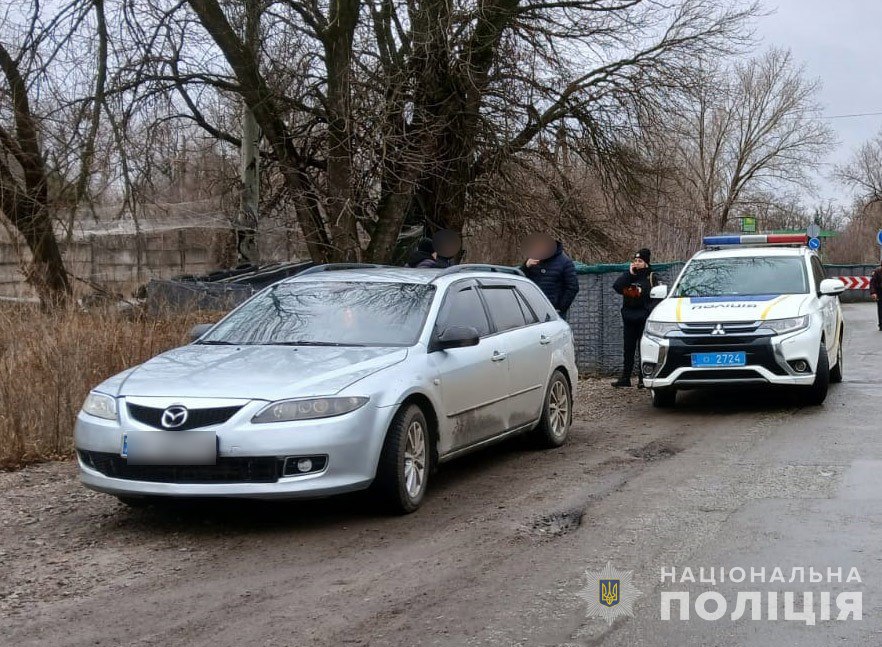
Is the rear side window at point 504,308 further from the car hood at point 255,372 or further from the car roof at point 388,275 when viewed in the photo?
the car hood at point 255,372

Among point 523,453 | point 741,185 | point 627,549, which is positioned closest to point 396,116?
point 523,453

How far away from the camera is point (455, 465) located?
8844 mm

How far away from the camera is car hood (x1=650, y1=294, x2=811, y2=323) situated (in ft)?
37.6

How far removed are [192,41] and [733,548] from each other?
12009mm

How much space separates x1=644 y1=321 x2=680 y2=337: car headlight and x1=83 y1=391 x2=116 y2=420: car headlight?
6757 millimetres

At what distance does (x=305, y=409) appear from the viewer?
6.25 m

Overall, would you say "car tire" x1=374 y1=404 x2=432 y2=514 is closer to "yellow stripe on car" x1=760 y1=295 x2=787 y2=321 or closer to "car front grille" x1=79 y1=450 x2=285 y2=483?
"car front grille" x1=79 y1=450 x2=285 y2=483

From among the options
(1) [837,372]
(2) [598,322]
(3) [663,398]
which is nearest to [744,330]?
(3) [663,398]

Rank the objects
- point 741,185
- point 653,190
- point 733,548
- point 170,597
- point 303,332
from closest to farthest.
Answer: point 170,597
point 733,548
point 303,332
point 653,190
point 741,185

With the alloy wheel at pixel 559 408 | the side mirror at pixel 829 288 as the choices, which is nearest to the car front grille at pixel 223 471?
the alloy wheel at pixel 559 408

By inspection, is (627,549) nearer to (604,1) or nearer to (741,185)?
(604,1)

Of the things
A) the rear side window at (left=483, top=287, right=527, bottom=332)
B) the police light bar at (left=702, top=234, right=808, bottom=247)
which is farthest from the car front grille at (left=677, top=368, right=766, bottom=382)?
the police light bar at (left=702, top=234, right=808, bottom=247)

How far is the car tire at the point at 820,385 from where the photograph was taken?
37.6 feet

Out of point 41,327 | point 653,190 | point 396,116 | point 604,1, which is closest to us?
point 41,327
